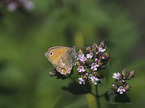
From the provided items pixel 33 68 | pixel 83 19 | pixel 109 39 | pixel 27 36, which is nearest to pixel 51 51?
pixel 83 19

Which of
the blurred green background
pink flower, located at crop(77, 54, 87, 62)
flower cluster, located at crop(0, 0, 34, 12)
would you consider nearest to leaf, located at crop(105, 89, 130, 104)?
pink flower, located at crop(77, 54, 87, 62)

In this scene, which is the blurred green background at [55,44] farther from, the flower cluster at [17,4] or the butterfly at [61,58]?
the butterfly at [61,58]

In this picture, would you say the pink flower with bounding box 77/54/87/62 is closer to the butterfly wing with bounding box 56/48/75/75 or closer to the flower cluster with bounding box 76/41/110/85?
the flower cluster with bounding box 76/41/110/85

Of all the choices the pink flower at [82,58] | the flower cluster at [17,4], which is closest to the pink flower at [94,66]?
the pink flower at [82,58]

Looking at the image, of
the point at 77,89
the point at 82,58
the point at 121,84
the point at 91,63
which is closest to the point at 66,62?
the point at 82,58

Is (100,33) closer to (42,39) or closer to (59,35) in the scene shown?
(59,35)

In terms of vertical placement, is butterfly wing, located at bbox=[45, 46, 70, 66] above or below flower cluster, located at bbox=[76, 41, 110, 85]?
above

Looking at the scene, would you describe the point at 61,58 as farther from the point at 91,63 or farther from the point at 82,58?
the point at 91,63
